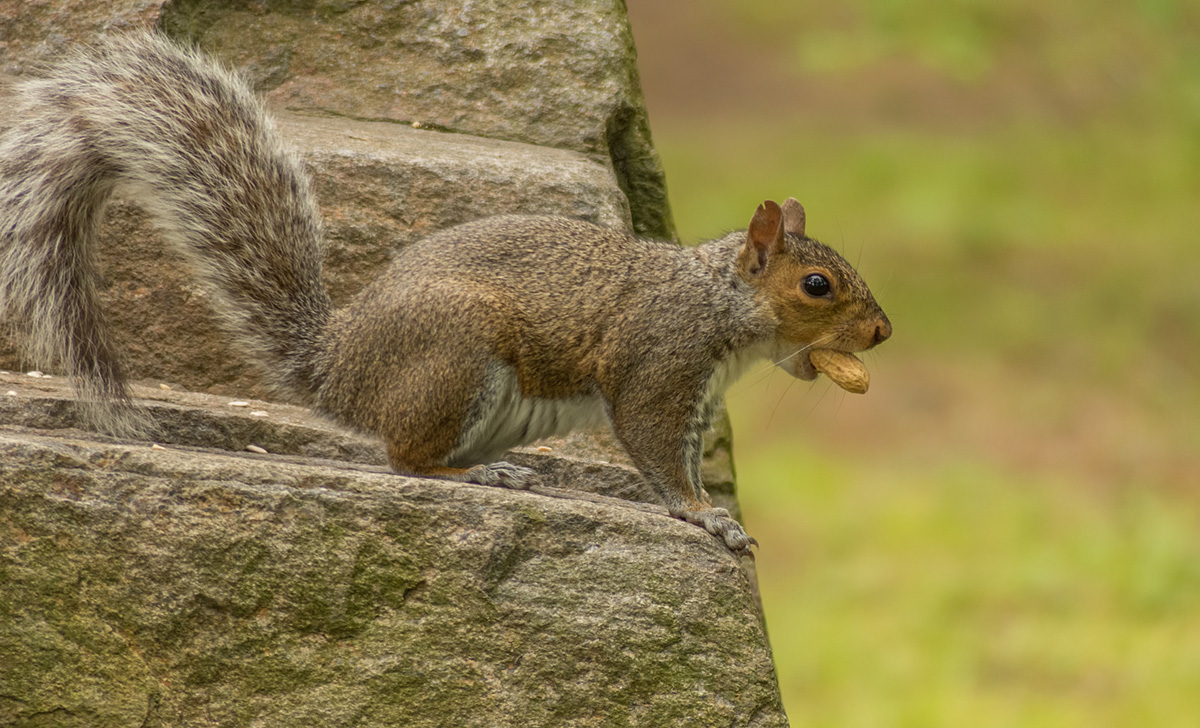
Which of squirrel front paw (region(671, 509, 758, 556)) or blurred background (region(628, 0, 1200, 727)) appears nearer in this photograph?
squirrel front paw (region(671, 509, 758, 556))

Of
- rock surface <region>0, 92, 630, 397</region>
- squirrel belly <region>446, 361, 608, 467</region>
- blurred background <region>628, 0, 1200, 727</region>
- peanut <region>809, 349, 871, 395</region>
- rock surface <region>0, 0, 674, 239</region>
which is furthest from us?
blurred background <region>628, 0, 1200, 727</region>

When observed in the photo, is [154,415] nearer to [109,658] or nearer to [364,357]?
[364,357]

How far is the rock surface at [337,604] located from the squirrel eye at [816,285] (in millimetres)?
779

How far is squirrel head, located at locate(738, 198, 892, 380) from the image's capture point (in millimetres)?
3541

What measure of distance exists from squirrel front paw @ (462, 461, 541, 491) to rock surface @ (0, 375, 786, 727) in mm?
253

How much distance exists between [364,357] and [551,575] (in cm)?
70

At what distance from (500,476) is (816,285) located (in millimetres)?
855

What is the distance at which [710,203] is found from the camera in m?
13.8

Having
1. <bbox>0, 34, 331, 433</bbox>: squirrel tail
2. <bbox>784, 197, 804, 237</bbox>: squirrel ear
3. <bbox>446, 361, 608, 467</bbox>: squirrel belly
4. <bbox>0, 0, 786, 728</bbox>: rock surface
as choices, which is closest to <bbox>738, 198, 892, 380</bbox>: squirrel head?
<bbox>784, 197, 804, 237</bbox>: squirrel ear

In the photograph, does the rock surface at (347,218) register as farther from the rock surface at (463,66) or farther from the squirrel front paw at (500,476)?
the squirrel front paw at (500,476)

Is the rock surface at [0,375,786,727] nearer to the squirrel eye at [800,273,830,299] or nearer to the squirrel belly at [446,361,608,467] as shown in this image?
the squirrel belly at [446,361,608,467]

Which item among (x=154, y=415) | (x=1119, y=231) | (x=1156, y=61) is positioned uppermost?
(x=1156, y=61)

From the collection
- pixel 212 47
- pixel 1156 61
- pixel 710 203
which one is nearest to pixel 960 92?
pixel 1156 61

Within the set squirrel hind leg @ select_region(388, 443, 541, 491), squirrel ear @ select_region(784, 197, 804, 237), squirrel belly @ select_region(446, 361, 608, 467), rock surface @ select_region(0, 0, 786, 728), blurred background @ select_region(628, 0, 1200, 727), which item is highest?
blurred background @ select_region(628, 0, 1200, 727)
